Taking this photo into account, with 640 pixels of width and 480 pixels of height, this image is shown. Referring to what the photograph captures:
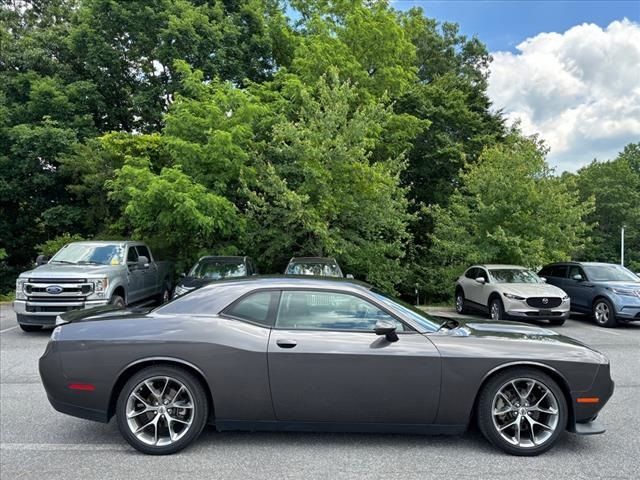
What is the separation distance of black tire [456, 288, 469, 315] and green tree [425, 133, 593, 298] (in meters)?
1.70

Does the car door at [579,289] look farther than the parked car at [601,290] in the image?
Yes

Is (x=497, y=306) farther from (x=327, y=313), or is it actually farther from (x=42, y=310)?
(x=42, y=310)

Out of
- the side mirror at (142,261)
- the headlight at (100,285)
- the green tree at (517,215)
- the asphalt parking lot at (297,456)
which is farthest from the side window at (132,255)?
the green tree at (517,215)

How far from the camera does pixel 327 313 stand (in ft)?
12.8

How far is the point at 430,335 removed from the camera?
383cm

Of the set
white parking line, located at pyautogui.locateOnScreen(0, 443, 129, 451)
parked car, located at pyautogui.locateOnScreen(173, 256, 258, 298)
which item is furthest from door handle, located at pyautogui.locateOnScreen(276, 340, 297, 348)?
parked car, located at pyautogui.locateOnScreen(173, 256, 258, 298)

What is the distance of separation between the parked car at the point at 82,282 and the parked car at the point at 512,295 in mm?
8596

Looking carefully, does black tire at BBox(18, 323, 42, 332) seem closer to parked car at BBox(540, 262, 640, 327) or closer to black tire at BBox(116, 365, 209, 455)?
black tire at BBox(116, 365, 209, 455)

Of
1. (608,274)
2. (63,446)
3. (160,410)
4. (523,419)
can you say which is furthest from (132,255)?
(608,274)

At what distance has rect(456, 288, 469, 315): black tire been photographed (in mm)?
12914

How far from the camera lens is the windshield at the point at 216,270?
10519 mm

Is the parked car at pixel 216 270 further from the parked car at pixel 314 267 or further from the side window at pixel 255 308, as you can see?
the side window at pixel 255 308

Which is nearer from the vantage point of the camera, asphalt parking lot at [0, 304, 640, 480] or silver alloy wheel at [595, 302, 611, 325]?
asphalt parking lot at [0, 304, 640, 480]

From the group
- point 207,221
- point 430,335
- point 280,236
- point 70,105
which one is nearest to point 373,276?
point 280,236
